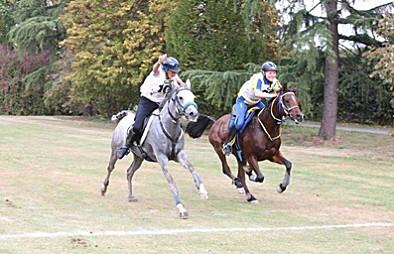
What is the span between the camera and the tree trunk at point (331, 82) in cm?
3044

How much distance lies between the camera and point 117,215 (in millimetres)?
11867

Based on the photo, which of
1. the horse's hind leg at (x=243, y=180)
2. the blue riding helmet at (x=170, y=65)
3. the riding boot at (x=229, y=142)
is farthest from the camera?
the riding boot at (x=229, y=142)

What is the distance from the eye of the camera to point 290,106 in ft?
42.2

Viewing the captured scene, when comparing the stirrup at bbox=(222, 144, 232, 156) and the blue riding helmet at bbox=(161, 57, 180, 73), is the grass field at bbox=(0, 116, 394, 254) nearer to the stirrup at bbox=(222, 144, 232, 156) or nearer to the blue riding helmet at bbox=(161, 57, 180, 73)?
the stirrup at bbox=(222, 144, 232, 156)

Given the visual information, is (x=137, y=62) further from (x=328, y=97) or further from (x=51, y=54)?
(x=51, y=54)

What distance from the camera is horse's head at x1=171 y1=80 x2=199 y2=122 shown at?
1160 cm

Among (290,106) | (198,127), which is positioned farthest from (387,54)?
(290,106)

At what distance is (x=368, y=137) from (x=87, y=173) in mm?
18917

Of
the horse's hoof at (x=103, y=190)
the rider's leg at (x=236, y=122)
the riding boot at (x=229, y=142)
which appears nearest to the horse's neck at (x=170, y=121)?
the rider's leg at (x=236, y=122)

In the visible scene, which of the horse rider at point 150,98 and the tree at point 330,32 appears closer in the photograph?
the horse rider at point 150,98

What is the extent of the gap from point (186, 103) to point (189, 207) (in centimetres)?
208

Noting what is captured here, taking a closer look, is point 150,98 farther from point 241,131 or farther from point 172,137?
point 241,131

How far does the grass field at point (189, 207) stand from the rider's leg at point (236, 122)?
1.00 meters

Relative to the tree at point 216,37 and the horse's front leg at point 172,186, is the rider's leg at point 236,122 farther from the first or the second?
the tree at point 216,37
